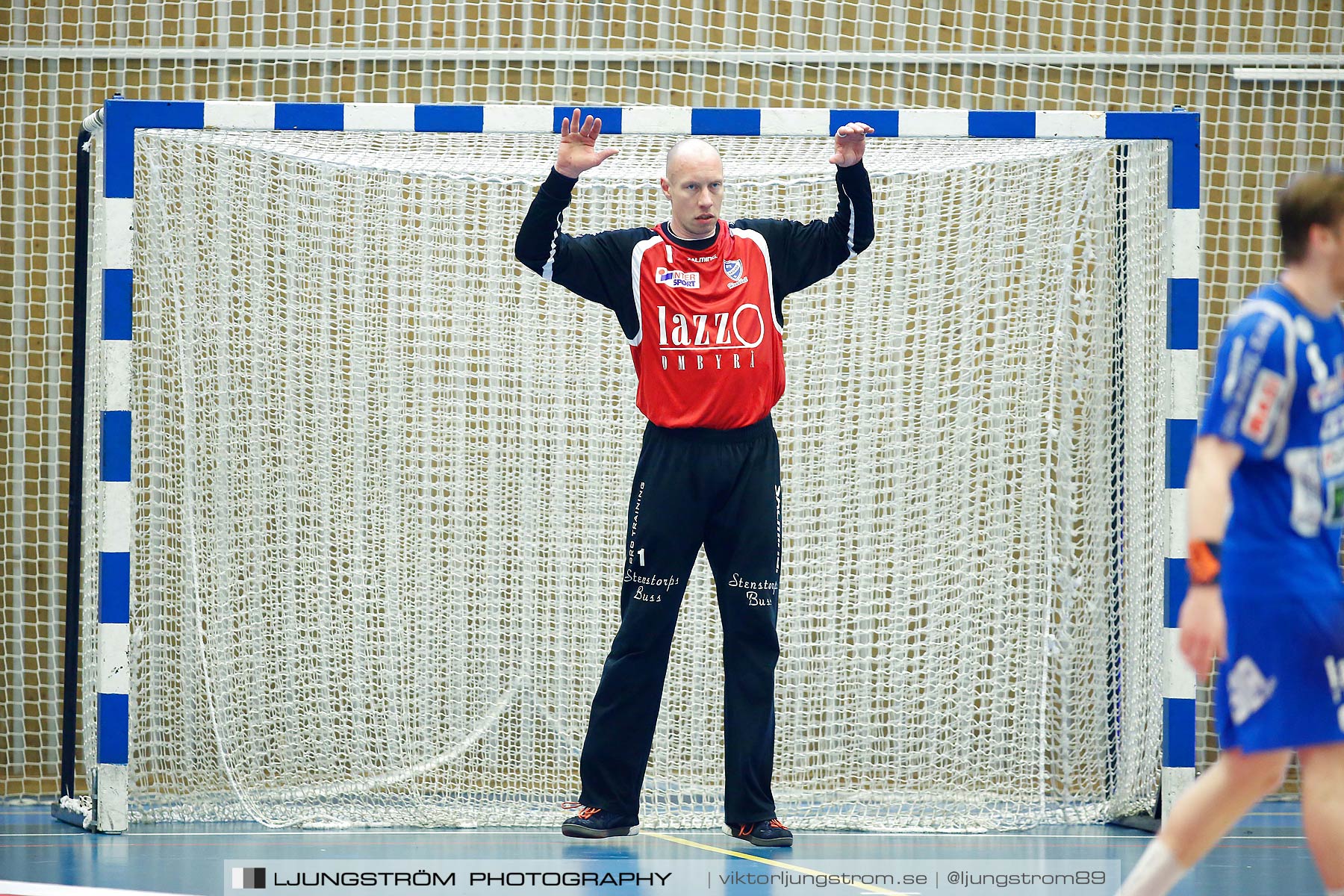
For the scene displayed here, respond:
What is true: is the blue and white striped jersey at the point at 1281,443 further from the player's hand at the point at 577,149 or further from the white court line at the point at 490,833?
the white court line at the point at 490,833

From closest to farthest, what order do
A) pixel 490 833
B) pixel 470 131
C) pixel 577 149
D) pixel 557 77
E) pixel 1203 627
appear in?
1. pixel 1203 627
2. pixel 577 149
3. pixel 470 131
4. pixel 490 833
5. pixel 557 77

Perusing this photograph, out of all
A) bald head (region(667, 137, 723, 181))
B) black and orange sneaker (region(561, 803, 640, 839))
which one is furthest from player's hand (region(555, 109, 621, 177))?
black and orange sneaker (region(561, 803, 640, 839))

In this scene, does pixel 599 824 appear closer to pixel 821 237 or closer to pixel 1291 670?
pixel 821 237

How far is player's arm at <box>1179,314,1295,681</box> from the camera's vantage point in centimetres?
228

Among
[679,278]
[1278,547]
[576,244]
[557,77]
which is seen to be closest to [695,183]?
[679,278]

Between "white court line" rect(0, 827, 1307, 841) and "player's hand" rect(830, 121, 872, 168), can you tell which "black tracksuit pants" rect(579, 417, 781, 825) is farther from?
"player's hand" rect(830, 121, 872, 168)

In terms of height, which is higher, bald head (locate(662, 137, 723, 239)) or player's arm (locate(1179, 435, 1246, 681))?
bald head (locate(662, 137, 723, 239))

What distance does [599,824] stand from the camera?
3.79 m

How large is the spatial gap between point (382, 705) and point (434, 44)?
3073 mm

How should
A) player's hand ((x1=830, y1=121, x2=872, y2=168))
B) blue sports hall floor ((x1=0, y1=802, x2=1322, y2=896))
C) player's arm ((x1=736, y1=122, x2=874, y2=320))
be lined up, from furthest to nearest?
player's arm ((x1=736, y1=122, x2=874, y2=320))
player's hand ((x1=830, y1=121, x2=872, y2=168))
blue sports hall floor ((x1=0, y1=802, x2=1322, y2=896))

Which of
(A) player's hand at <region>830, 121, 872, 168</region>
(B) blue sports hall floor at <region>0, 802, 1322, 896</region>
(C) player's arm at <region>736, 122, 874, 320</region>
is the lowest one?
(B) blue sports hall floor at <region>0, 802, 1322, 896</region>

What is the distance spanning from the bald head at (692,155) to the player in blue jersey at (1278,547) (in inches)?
66.5

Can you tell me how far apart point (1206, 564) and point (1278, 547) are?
0.14 metres

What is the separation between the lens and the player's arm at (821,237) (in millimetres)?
3844
